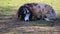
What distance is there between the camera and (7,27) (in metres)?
7.63

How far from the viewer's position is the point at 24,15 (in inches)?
330

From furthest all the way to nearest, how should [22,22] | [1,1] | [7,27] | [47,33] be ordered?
[1,1] → [22,22] → [7,27] → [47,33]

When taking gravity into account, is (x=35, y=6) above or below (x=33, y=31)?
above

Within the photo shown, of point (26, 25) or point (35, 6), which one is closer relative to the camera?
point (26, 25)

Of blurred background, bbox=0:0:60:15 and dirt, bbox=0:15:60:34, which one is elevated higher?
blurred background, bbox=0:0:60:15

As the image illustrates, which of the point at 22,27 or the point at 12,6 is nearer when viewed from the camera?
the point at 22,27

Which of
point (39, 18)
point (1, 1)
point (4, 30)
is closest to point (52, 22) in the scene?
point (39, 18)

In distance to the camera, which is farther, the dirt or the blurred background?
the blurred background

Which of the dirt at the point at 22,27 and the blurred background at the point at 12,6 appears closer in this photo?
the dirt at the point at 22,27

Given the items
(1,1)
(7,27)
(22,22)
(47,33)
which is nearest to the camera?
(47,33)

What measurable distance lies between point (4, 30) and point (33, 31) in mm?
810

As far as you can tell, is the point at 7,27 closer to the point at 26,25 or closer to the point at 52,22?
the point at 26,25

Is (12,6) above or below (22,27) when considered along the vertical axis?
above

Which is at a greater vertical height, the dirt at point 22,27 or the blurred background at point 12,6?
the blurred background at point 12,6
